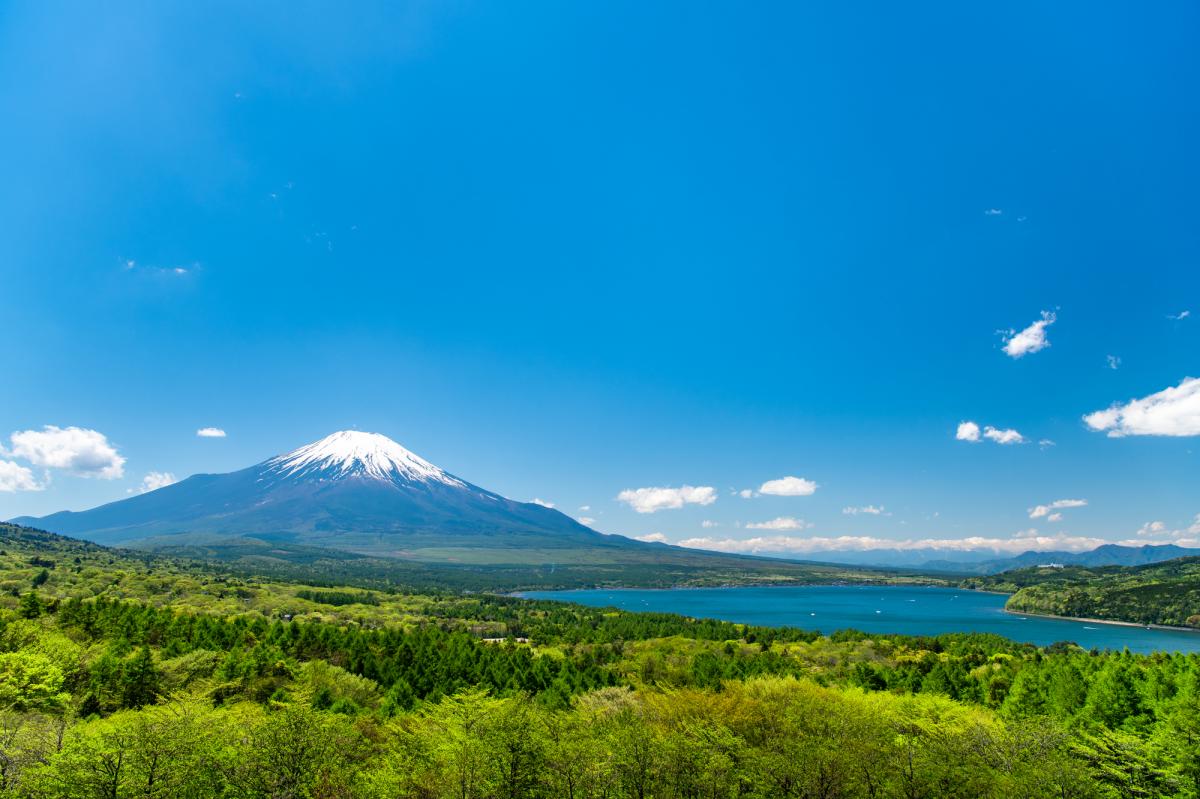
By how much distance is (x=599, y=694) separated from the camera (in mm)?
45188

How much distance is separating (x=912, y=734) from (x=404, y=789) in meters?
26.3

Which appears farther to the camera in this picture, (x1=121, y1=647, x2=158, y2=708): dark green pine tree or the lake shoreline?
the lake shoreline

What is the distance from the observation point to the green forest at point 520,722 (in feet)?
76.5

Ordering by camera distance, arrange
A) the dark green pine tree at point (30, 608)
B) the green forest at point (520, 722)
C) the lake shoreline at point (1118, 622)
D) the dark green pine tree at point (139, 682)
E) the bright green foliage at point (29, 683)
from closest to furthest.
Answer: the green forest at point (520, 722) < the bright green foliage at point (29, 683) < the dark green pine tree at point (139, 682) < the dark green pine tree at point (30, 608) < the lake shoreline at point (1118, 622)

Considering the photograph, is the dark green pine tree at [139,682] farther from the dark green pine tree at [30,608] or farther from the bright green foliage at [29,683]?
the dark green pine tree at [30,608]

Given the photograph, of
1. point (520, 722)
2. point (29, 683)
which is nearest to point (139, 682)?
point (29, 683)

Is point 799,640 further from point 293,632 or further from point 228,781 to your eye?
point 228,781

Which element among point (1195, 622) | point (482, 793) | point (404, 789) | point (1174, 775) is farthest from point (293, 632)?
point (1195, 622)

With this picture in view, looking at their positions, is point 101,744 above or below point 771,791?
above

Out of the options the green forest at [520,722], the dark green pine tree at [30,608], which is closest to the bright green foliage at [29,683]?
the green forest at [520,722]

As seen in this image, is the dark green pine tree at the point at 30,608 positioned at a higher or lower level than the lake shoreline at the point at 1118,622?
higher

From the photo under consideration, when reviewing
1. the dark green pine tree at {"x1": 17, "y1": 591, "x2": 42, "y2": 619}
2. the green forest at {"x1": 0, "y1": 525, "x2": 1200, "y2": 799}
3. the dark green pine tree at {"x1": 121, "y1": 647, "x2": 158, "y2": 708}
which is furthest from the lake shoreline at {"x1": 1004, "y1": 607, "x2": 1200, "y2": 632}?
the dark green pine tree at {"x1": 17, "y1": 591, "x2": 42, "y2": 619}

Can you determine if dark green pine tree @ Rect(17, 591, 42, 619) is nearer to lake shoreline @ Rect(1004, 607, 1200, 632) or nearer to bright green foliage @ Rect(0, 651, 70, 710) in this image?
bright green foliage @ Rect(0, 651, 70, 710)

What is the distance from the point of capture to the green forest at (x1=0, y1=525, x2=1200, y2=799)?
2333 centimetres
